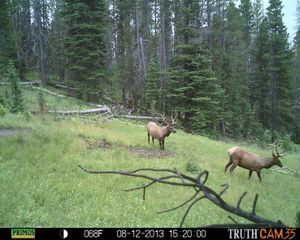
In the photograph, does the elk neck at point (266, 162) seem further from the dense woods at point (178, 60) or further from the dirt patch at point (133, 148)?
the dense woods at point (178, 60)

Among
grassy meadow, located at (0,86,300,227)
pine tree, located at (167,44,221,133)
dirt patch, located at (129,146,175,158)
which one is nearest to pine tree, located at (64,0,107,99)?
pine tree, located at (167,44,221,133)

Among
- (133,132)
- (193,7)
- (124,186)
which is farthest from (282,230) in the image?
(193,7)

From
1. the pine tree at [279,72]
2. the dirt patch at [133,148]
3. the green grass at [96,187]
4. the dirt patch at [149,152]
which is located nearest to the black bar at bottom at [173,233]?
the green grass at [96,187]

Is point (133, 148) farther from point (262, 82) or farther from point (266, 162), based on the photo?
point (262, 82)

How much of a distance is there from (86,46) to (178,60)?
24.4ft

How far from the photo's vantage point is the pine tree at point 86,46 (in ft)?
101

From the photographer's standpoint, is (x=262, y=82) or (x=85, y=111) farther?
(x=262, y=82)

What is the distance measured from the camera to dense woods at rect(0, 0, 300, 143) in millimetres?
29594

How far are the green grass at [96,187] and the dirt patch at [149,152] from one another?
32cm

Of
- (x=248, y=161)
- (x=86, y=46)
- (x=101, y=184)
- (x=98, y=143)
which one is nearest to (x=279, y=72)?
(x=86, y=46)

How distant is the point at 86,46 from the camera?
31375 millimetres

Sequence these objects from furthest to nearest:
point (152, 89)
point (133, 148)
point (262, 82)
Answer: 1. point (262, 82)
2. point (152, 89)
3. point (133, 148)

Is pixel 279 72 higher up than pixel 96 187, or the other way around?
pixel 279 72

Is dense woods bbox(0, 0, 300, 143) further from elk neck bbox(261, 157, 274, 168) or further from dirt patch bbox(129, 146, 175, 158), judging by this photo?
elk neck bbox(261, 157, 274, 168)
